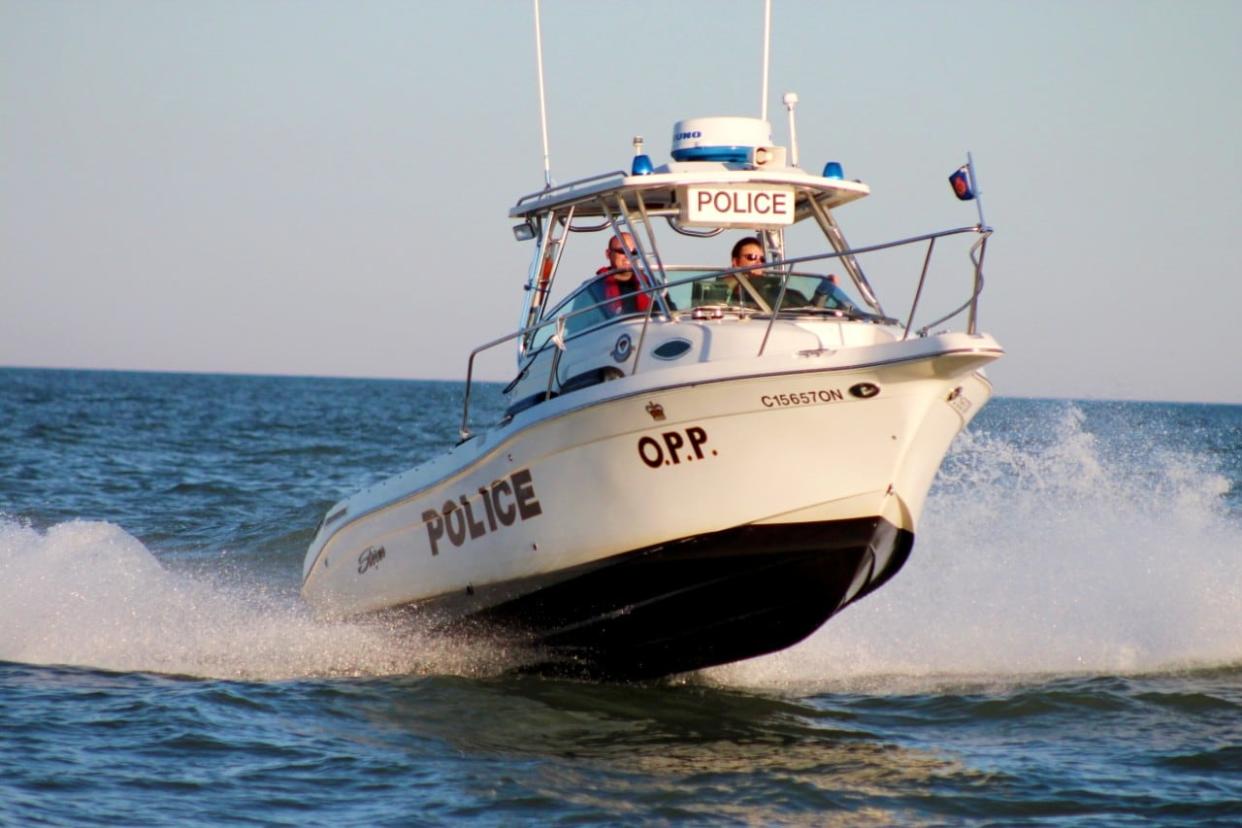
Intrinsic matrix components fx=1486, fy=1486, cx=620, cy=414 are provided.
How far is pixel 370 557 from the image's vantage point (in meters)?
9.63

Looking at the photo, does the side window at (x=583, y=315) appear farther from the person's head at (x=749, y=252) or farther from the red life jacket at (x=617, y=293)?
the person's head at (x=749, y=252)

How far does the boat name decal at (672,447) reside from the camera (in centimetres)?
763

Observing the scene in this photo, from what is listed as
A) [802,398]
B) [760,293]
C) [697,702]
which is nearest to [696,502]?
[802,398]

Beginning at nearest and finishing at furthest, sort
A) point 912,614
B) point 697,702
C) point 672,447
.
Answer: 1. point 672,447
2. point 697,702
3. point 912,614

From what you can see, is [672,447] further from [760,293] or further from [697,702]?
[697,702]

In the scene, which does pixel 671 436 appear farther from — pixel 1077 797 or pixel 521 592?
pixel 1077 797

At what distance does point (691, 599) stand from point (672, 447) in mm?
980

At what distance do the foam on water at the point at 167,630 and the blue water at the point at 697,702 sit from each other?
0.08ft

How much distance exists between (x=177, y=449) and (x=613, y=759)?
76.4 ft

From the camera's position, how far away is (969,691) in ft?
29.7

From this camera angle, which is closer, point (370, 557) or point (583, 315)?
point (583, 315)

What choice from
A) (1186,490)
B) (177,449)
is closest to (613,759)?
(1186,490)

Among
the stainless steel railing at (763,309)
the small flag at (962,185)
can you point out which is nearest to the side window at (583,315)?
the stainless steel railing at (763,309)

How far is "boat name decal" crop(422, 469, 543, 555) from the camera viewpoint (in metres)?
8.30
